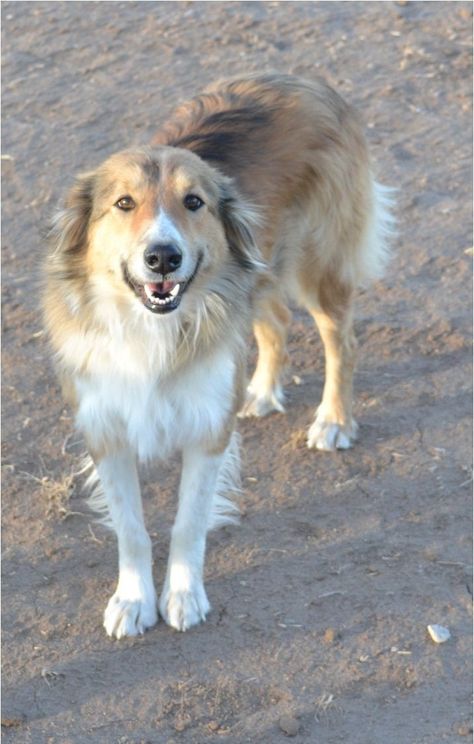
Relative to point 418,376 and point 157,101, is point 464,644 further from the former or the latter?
point 157,101

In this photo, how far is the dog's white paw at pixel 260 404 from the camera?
549cm

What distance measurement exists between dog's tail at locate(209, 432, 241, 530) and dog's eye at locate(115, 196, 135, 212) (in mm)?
1209

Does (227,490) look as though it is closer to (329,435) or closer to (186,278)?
(329,435)

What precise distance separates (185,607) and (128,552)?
309 mm

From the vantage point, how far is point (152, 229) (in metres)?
3.73

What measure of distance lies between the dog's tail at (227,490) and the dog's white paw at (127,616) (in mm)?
499

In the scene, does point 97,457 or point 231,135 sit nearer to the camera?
point 97,457

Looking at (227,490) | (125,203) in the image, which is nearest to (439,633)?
(227,490)

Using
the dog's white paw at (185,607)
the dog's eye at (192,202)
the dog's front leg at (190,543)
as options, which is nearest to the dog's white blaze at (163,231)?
the dog's eye at (192,202)

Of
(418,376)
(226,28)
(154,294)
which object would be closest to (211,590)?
(154,294)

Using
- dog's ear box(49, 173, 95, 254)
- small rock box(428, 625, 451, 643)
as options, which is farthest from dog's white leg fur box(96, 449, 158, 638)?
small rock box(428, 625, 451, 643)

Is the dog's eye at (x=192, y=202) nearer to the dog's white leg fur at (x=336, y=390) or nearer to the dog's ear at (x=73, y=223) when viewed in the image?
the dog's ear at (x=73, y=223)

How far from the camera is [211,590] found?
14.9 feet

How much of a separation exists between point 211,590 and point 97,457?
2.46ft
